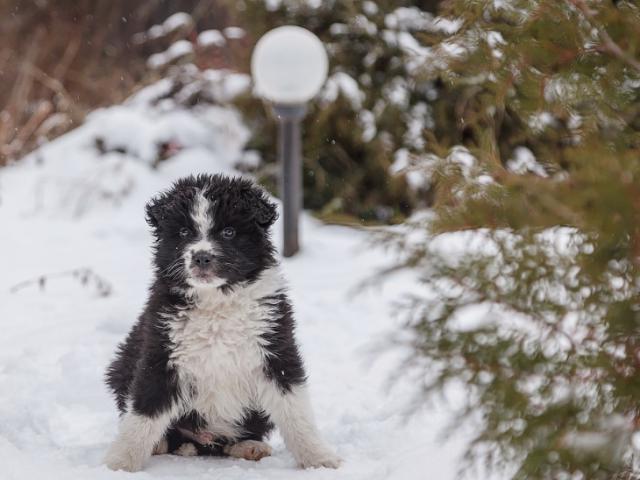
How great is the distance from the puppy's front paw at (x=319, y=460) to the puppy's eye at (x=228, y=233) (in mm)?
982

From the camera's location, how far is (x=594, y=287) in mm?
2459

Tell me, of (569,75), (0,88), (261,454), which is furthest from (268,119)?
(569,75)

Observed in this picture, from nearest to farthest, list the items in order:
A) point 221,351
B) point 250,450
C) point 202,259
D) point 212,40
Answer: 1. point 202,259
2. point 221,351
3. point 250,450
4. point 212,40

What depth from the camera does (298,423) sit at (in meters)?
3.81

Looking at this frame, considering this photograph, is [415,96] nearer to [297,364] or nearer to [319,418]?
[319,418]

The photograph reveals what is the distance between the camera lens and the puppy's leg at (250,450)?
158 inches

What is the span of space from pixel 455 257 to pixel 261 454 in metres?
1.86

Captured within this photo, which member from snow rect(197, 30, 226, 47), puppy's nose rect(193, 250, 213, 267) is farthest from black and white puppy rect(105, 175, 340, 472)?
snow rect(197, 30, 226, 47)

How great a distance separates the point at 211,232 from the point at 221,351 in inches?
19.4

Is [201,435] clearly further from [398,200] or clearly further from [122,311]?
[398,200]

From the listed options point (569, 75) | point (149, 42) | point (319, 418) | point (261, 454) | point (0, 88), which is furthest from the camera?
point (149, 42)

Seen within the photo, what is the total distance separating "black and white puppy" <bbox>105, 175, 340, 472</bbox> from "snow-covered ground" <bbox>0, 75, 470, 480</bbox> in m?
0.18

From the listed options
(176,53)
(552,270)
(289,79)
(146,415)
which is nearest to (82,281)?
(289,79)

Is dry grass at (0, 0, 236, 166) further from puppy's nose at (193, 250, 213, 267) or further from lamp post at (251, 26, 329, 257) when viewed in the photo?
puppy's nose at (193, 250, 213, 267)
